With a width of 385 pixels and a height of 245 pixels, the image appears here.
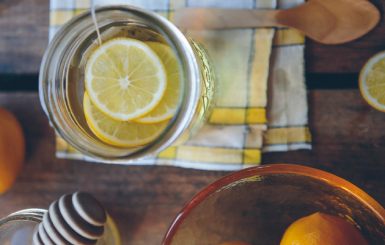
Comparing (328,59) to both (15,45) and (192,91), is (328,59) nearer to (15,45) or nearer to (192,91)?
(192,91)

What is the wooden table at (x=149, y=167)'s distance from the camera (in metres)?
0.65

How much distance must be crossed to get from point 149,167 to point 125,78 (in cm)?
15

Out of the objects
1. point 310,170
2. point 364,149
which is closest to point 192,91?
point 310,170

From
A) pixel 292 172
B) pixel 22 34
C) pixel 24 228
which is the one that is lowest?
pixel 24 228

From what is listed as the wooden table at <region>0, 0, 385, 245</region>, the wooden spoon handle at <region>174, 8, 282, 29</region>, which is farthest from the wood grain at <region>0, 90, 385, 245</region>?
the wooden spoon handle at <region>174, 8, 282, 29</region>

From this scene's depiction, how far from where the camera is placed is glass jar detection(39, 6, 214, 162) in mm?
507

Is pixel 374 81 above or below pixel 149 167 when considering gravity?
above

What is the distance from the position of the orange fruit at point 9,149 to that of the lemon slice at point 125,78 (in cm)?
16

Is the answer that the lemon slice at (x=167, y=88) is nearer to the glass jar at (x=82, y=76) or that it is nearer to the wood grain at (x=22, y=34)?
the glass jar at (x=82, y=76)

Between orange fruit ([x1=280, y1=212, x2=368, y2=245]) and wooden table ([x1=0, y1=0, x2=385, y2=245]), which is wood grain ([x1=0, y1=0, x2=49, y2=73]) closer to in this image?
wooden table ([x1=0, y1=0, x2=385, y2=245])

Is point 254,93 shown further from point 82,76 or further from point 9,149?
point 9,149

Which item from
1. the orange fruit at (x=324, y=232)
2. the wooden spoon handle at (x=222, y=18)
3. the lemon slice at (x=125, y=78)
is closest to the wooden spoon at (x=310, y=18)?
the wooden spoon handle at (x=222, y=18)

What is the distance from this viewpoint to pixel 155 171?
26.7 inches

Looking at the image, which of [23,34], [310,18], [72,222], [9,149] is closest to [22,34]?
[23,34]
